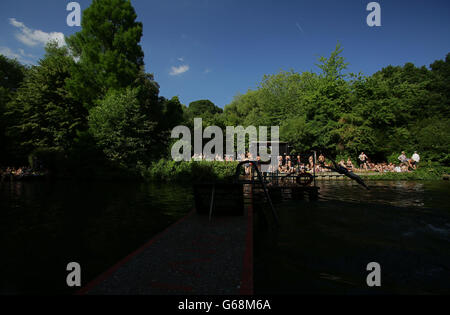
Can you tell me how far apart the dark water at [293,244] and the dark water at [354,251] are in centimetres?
2

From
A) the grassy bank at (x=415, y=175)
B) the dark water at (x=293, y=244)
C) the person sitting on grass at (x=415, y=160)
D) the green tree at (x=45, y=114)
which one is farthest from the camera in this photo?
the green tree at (x=45, y=114)

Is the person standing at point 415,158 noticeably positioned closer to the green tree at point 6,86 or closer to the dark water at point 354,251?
the dark water at point 354,251

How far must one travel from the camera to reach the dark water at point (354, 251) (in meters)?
3.85

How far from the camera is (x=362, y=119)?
27.1 metres

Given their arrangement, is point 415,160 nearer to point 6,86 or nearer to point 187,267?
point 187,267

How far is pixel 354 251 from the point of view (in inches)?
A: 205

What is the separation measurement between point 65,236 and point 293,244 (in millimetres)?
6131

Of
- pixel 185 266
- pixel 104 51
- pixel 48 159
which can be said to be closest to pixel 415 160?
pixel 185 266

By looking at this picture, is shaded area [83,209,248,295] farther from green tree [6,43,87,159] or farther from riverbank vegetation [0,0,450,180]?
green tree [6,43,87,159]

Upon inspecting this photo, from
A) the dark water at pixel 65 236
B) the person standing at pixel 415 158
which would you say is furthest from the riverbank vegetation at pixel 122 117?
the dark water at pixel 65 236
